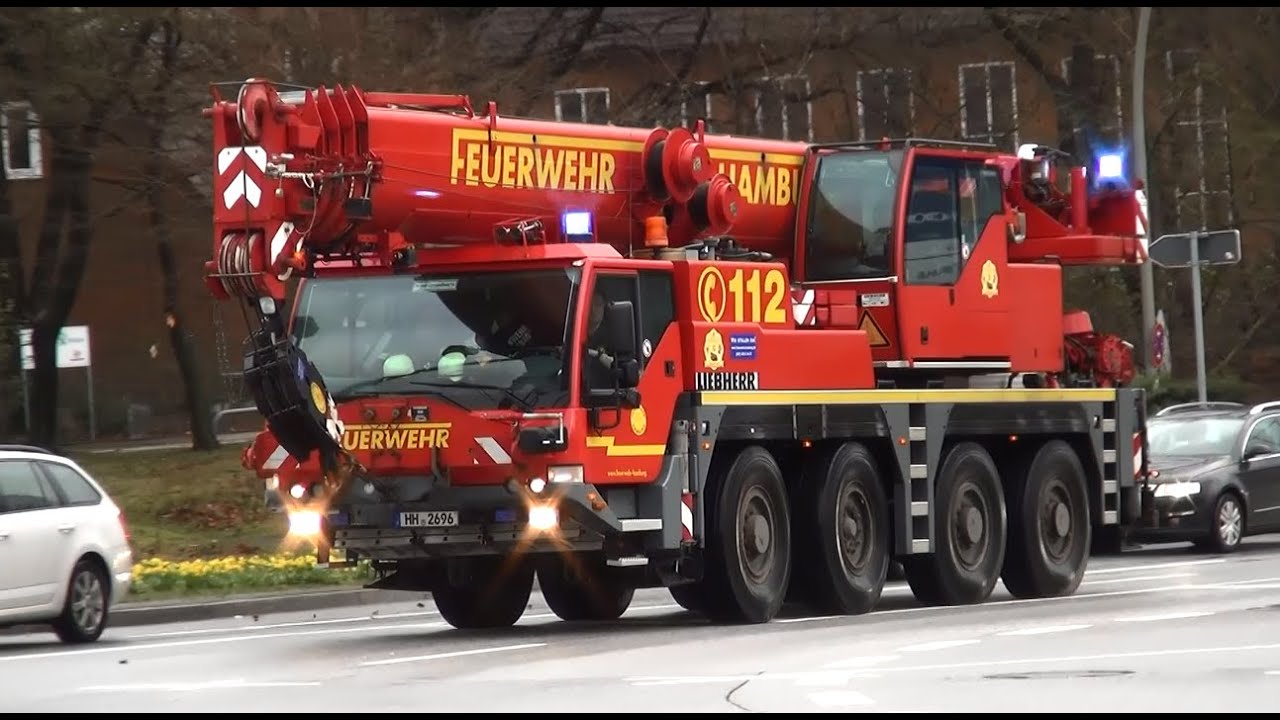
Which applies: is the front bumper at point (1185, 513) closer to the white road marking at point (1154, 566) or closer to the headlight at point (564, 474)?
the white road marking at point (1154, 566)

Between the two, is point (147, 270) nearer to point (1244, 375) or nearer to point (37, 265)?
point (37, 265)

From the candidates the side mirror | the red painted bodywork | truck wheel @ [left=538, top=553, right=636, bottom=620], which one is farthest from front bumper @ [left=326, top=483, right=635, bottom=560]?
truck wheel @ [left=538, top=553, right=636, bottom=620]

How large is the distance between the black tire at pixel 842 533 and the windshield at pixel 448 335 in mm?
2999

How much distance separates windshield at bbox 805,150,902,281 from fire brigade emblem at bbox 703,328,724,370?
261 cm

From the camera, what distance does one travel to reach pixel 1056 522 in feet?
71.4

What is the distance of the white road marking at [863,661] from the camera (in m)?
13.9

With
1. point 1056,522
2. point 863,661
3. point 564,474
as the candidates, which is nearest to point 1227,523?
point 1056,522

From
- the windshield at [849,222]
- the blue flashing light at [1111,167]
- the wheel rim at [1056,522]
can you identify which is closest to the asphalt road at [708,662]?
the wheel rim at [1056,522]

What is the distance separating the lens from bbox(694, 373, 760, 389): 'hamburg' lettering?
1714cm

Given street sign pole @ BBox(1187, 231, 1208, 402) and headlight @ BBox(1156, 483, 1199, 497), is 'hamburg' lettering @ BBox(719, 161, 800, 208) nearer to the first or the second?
headlight @ BBox(1156, 483, 1199, 497)

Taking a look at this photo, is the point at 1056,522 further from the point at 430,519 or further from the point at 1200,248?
the point at 1200,248

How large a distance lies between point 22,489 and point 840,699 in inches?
347

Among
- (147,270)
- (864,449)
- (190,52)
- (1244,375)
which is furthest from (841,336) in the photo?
(1244,375)

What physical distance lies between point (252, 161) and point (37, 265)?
17483mm
